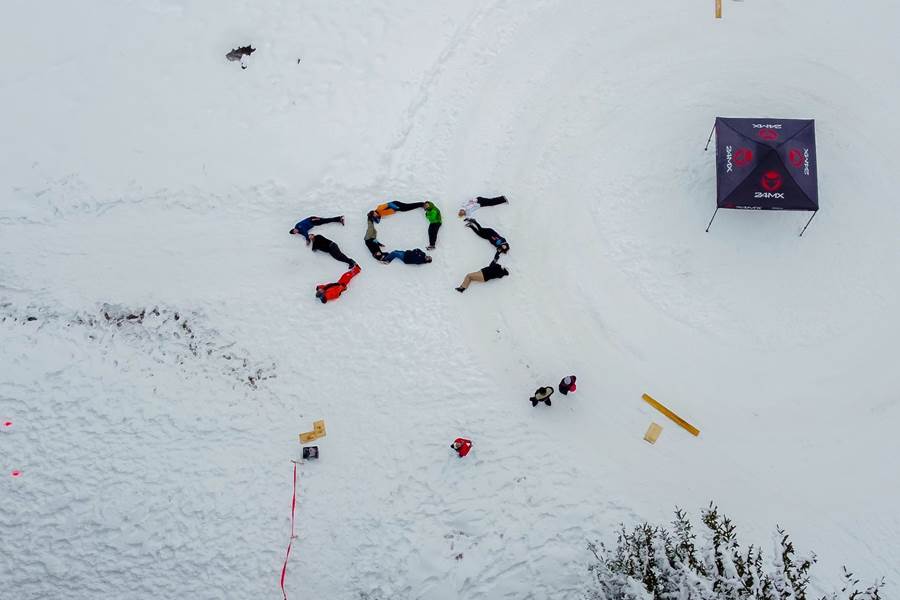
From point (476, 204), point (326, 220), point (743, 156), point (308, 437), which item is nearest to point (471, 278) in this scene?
point (476, 204)

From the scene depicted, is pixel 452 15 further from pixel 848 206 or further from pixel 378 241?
pixel 848 206

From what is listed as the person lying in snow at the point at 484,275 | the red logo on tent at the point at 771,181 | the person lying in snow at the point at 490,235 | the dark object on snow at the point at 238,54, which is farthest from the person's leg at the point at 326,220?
the red logo on tent at the point at 771,181

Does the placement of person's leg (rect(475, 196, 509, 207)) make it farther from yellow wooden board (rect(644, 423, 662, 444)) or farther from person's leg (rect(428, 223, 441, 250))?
yellow wooden board (rect(644, 423, 662, 444))

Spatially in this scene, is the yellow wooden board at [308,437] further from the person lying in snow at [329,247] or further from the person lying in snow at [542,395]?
the person lying in snow at [542,395]

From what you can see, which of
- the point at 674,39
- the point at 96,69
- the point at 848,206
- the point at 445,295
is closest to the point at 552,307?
the point at 445,295

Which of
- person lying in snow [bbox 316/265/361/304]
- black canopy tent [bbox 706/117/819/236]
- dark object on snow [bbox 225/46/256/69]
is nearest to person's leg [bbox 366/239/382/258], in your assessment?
person lying in snow [bbox 316/265/361/304]

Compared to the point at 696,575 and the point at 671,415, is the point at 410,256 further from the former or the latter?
the point at 696,575

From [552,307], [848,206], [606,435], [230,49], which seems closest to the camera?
[606,435]
